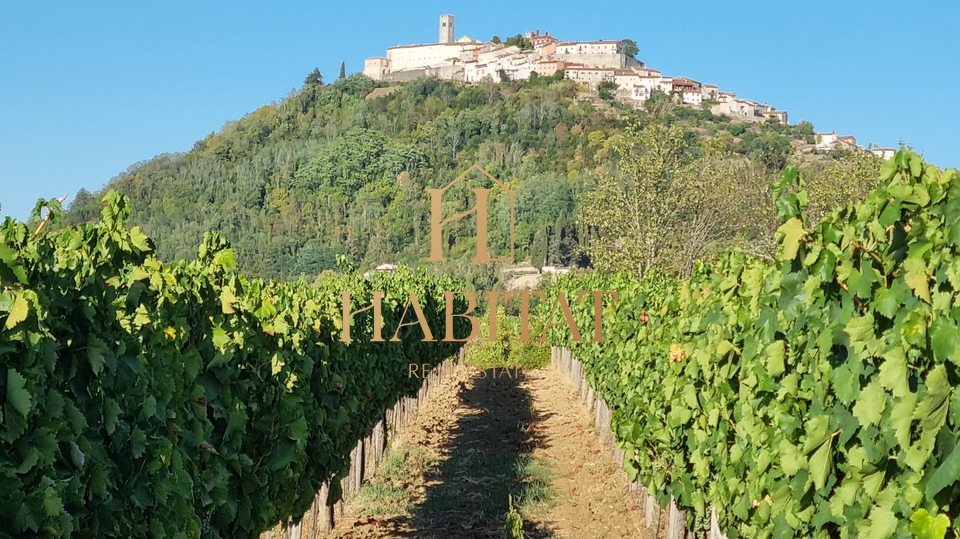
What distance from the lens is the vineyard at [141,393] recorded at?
2783mm

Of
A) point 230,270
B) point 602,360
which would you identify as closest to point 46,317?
point 230,270

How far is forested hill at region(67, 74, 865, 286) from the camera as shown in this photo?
59438 mm

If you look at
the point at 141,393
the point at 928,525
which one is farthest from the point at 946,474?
the point at 141,393

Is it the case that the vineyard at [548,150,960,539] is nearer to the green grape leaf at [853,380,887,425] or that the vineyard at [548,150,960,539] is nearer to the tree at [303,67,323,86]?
the green grape leaf at [853,380,887,425]

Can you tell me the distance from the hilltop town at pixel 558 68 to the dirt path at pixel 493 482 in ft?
324

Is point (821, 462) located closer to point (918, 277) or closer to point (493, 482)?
point (918, 277)

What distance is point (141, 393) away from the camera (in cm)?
360

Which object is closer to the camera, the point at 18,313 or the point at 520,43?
the point at 18,313

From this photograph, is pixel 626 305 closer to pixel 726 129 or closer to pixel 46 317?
pixel 46 317

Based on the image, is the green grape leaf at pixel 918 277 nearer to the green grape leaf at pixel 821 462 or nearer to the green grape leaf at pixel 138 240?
the green grape leaf at pixel 821 462

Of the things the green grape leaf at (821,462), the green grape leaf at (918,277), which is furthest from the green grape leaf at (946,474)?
the green grape leaf at (821,462)

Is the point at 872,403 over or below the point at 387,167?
below

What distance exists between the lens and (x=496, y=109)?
102 m

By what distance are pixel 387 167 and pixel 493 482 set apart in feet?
251
